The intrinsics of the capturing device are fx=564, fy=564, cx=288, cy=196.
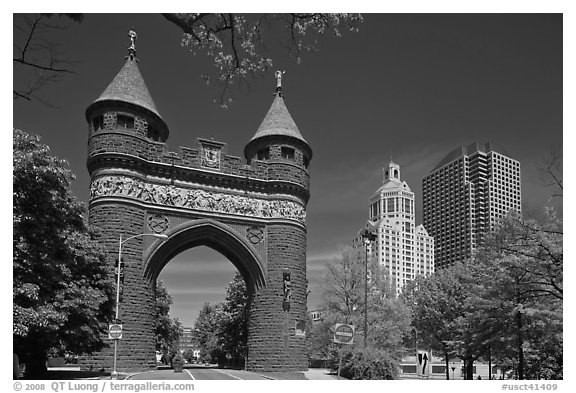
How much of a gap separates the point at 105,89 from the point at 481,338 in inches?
992

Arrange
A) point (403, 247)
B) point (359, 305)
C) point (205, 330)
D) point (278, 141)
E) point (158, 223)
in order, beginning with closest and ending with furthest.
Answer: point (158, 223) < point (278, 141) < point (359, 305) < point (205, 330) < point (403, 247)

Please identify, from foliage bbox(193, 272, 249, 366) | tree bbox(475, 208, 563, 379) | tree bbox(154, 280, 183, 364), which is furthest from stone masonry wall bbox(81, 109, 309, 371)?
tree bbox(154, 280, 183, 364)

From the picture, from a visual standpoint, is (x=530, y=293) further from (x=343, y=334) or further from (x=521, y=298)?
(x=343, y=334)

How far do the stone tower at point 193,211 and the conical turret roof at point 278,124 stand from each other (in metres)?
0.12

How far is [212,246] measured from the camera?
37.1m

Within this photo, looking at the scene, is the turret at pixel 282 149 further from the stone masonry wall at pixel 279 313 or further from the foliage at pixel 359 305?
the foliage at pixel 359 305

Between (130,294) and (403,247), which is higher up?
(403,247)

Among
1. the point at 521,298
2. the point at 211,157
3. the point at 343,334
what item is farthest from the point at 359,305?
the point at 343,334

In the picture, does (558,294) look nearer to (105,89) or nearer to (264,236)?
(264,236)

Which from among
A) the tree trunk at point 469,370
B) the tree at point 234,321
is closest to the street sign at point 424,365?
the tree trunk at point 469,370

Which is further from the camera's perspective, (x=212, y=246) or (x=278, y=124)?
(x=278, y=124)

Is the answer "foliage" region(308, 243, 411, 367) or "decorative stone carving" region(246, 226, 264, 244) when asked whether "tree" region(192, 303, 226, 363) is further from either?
"decorative stone carving" region(246, 226, 264, 244)

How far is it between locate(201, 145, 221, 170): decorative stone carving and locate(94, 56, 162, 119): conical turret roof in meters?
3.54

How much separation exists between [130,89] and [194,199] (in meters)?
7.69
